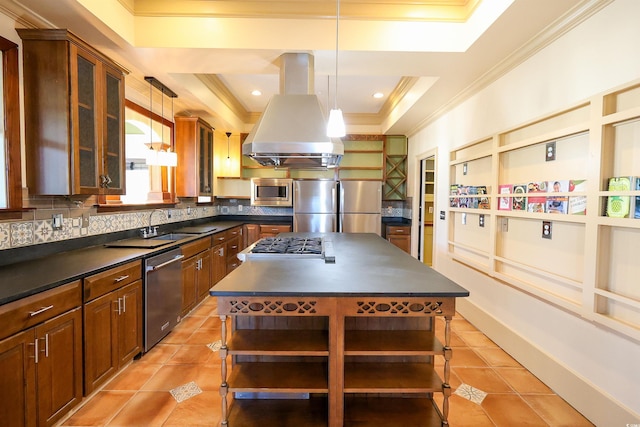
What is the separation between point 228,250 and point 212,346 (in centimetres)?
201

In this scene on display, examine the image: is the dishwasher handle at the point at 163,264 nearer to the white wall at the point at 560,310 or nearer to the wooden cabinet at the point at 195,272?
the wooden cabinet at the point at 195,272

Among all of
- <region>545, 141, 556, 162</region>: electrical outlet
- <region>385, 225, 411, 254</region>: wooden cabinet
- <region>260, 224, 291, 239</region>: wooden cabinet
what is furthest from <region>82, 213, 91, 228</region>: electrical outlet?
<region>385, 225, 411, 254</region>: wooden cabinet

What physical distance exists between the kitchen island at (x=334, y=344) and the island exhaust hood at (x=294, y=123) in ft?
3.11

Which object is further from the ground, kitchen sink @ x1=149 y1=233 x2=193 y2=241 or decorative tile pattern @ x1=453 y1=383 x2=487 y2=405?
kitchen sink @ x1=149 y1=233 x2=193 y2=241

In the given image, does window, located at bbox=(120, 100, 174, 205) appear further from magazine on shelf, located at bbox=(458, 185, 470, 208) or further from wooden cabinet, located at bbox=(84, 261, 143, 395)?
magazine on shelf, located at bbox=(458, 185, 470, 208)

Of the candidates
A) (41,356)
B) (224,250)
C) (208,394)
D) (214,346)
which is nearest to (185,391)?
(208,394)

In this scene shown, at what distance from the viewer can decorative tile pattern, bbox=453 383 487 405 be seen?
2.03m

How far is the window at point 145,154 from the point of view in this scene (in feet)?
11.8

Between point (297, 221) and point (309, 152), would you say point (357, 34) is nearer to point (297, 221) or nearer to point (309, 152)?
point (309, 152)

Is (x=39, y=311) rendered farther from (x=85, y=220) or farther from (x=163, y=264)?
(x=85, y=220)

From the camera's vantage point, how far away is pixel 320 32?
2453 mm

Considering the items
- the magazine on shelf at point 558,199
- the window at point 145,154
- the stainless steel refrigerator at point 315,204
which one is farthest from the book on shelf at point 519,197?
the window at point 145,154

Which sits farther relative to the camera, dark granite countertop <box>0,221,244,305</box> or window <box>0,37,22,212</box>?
window <box>0,37,22,212</box>

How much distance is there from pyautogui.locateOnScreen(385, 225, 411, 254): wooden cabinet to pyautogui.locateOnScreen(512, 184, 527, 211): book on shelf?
2.77 metres
